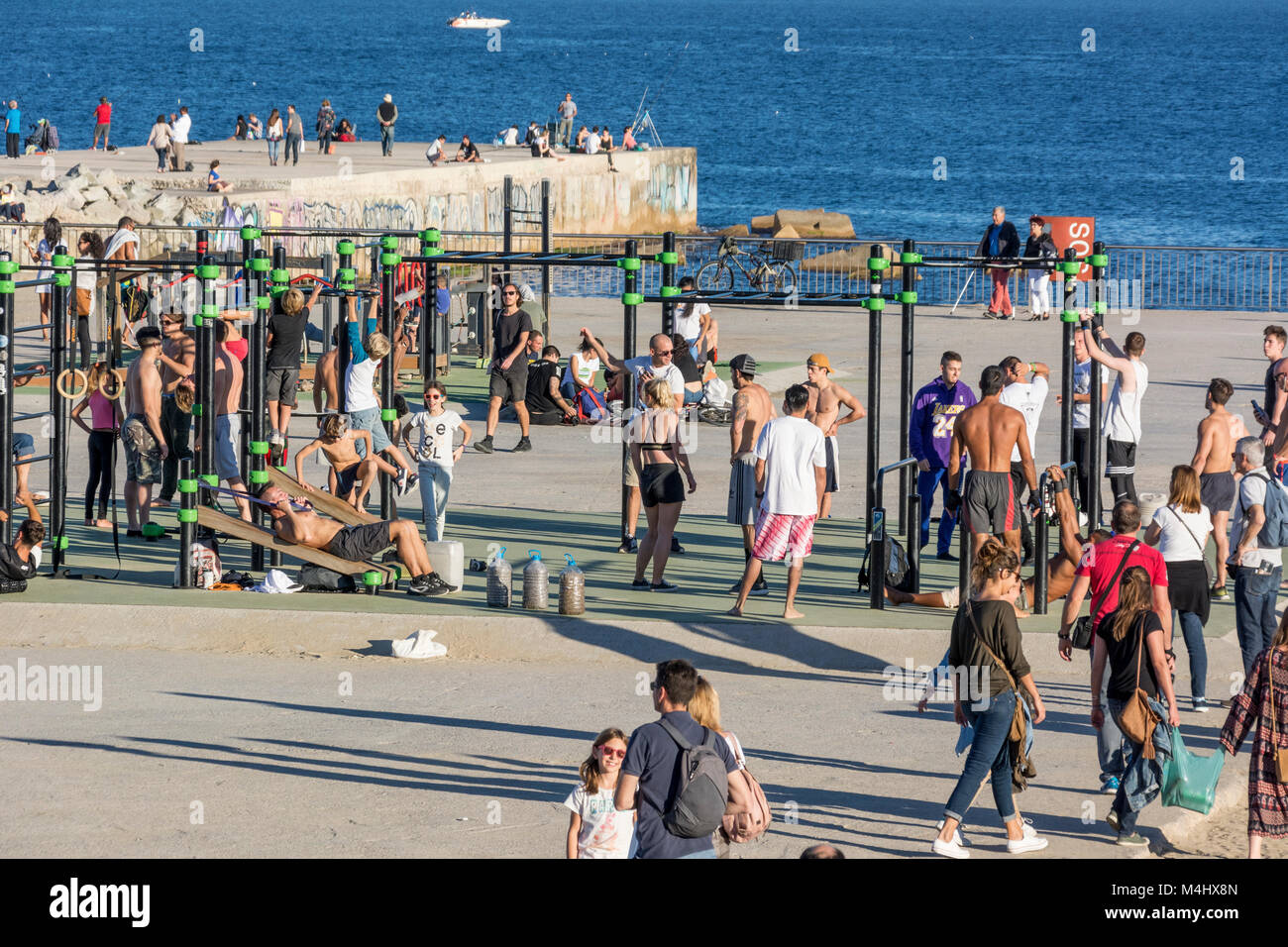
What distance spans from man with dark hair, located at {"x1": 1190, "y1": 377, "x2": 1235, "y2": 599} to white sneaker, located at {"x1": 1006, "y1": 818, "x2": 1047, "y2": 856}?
466 centimetres

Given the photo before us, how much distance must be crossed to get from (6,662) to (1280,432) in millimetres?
9632

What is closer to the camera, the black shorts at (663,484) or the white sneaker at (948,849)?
the white sneaker at (948,849)

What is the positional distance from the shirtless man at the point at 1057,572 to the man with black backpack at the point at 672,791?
20.1 ft

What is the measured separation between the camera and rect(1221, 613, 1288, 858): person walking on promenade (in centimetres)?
832

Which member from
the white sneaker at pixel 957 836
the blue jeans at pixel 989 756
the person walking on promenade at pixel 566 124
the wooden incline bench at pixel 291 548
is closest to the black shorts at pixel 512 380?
the wooden incline bench at pixel 291 548

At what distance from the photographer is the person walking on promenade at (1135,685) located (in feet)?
29.3

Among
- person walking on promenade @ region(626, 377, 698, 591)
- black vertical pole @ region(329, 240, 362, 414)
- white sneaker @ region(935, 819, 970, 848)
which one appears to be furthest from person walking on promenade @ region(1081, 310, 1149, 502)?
white sneaker @ region(935, 819, 970, 848)

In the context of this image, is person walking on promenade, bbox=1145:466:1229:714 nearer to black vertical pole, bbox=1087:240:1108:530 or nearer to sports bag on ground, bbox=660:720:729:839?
black vertical pole, bbox=1087:240:1108:530

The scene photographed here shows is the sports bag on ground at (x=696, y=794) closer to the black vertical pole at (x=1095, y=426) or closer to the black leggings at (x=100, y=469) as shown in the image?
the black vertical pole at (x=1095, y=426)

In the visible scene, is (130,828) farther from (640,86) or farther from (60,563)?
(640,86)

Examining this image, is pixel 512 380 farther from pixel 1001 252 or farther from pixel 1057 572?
pixel 1001 252

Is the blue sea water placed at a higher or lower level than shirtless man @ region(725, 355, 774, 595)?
higher

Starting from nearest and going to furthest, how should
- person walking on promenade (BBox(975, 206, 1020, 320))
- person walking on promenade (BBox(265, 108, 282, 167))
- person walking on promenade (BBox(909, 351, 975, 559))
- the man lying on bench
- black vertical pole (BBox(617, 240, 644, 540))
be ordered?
the man lying on bench, person walking on promenade (BBox(909, 351, 975, 559)), black vertical pole (BBox(617, 240, 644, 540)), person walking on promenade (BBox(975, 206, 1020, 320)), person walking on promenade (BBox(265, 108, 282, 167))

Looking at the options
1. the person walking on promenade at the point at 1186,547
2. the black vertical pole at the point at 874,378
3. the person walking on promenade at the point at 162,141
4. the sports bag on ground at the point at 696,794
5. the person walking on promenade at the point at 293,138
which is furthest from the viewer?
the person walking on promenade at the point at 293,138
